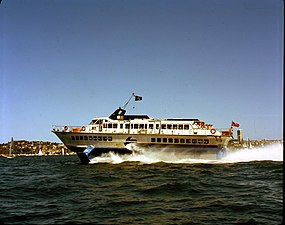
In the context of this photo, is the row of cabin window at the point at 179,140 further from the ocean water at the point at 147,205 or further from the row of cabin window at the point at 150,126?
the ocean water at the point at 147,205

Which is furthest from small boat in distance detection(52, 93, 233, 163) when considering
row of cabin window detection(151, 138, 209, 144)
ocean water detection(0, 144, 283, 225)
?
ocean water detection(0, 144, 283, 225)

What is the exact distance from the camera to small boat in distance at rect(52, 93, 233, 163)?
40656 mm

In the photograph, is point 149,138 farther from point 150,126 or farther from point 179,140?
point 179,140

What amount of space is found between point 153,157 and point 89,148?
907 cm

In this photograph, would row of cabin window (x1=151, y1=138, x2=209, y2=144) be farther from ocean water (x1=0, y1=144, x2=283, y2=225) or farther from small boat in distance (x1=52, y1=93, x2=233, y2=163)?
ocean water (x1=0, y1=144, x2=283, y2=225)

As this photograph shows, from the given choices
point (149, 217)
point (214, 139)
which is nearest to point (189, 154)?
point (214, 139)

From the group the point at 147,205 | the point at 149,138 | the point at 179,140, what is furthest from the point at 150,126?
the point at 147,205

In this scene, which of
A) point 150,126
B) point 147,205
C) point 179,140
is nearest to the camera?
point 147,205

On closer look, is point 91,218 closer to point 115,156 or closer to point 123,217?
point 123,217

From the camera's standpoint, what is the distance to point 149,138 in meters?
40.9

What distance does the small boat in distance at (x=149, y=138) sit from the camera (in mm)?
40656

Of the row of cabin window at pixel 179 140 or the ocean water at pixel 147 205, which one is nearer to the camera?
the ocean water at pixel 147 205

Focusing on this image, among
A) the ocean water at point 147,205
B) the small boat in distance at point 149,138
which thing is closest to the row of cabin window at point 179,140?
the small boat in distance at point 149,138

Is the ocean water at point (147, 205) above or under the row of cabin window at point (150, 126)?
under
